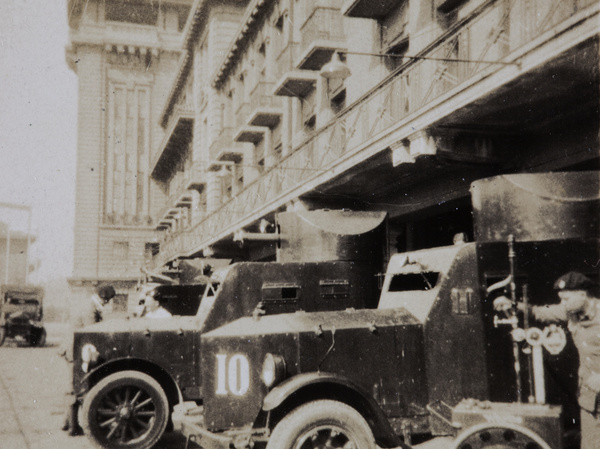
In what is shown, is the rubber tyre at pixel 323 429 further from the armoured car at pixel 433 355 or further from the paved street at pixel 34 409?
the paved street at pixel 34 409

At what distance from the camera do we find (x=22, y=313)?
2658cm

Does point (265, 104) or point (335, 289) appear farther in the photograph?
point (265, 104)

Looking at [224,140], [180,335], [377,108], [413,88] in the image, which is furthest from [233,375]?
[224,140]

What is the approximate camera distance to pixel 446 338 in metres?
5.77

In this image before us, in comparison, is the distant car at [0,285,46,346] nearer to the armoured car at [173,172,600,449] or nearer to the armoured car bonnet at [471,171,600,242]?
the armoured car at [173,172,600,449]

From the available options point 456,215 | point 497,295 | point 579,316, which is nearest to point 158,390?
point 497,295

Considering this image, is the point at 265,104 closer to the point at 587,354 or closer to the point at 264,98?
the point at 264,98

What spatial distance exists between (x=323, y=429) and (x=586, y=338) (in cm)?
213

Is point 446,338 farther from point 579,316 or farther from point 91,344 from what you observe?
point 91,344

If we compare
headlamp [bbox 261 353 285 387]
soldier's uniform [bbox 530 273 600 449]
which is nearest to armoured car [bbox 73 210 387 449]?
headlamp [bbox 261 353 285 387]

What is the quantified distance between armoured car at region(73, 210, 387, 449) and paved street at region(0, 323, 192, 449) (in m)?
0.56

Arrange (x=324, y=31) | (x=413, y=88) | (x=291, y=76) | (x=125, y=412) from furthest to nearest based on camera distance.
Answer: (x=291, y=76)
(x=324, y=31)
(x=413, y=88)
(x=125, y=412)

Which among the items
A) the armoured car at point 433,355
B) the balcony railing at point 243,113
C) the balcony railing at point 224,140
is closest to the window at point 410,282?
the armoured car at point 433,355

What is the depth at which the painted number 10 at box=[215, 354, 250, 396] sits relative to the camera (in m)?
5.91
